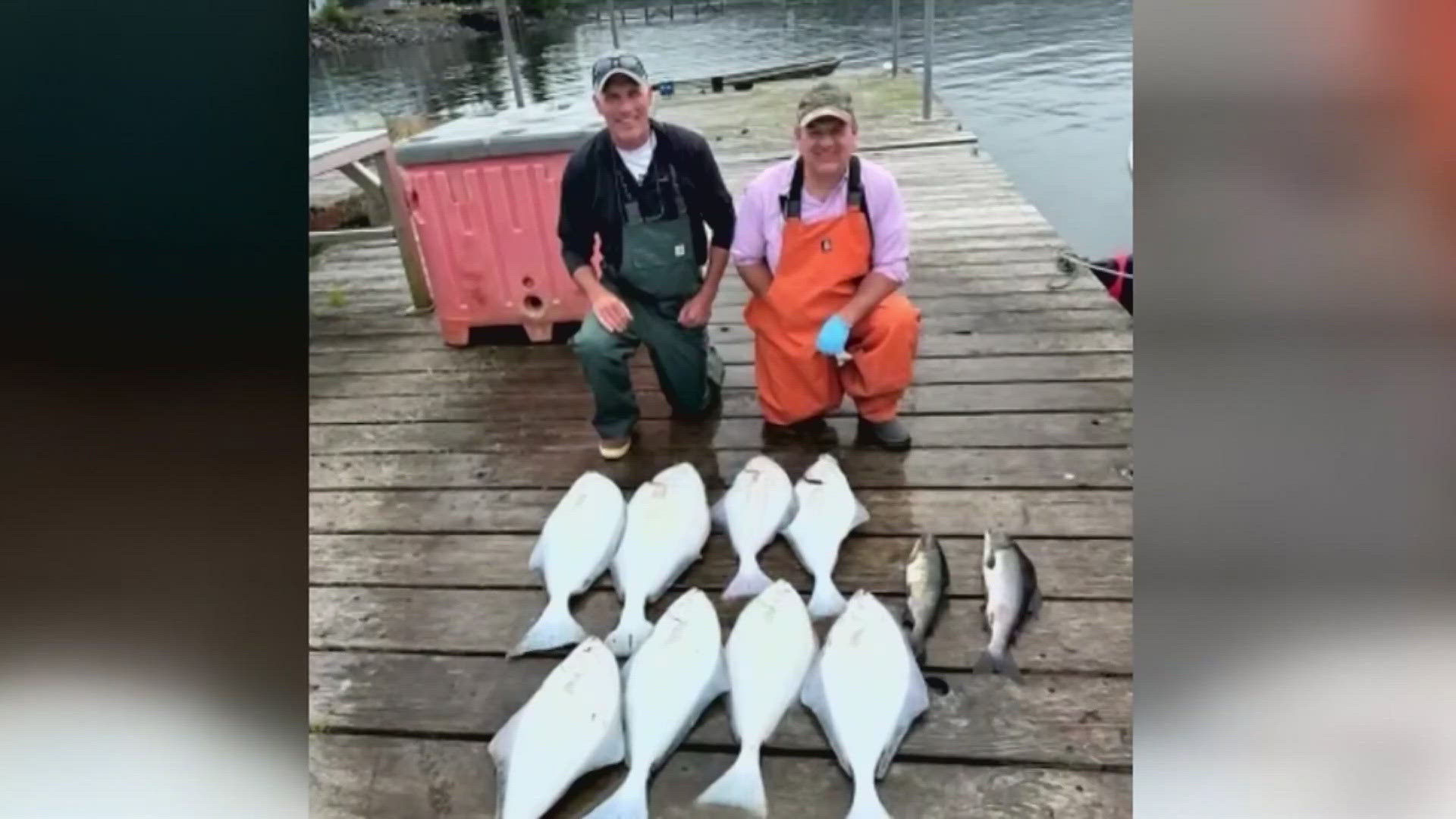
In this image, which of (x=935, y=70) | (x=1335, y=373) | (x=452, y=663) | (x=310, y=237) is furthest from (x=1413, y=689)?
(x=310, y=237)

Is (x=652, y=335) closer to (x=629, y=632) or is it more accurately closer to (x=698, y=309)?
(x=698, y=309)

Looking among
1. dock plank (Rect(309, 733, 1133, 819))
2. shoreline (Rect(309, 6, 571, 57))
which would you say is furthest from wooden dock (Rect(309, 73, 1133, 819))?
shoreline (Rect(309, 6, 571, 57))

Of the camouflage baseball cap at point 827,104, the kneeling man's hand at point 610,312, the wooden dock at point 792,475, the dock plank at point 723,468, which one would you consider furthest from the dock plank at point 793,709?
the camouflage baseball cap at point 827,104

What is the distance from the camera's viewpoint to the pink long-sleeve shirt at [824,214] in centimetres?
65

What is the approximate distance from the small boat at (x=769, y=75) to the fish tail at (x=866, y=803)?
1.24ft

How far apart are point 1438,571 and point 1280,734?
0.13m

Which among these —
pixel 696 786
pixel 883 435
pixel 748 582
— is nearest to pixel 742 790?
pixel 696 786

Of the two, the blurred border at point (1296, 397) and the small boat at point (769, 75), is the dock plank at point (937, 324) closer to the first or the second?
the blurred border at point (1296, 397)

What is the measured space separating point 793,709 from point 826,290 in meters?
0.25

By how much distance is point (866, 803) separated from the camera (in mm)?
532

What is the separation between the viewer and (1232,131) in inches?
24.2

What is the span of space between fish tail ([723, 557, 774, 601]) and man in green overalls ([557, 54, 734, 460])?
0.38 feet

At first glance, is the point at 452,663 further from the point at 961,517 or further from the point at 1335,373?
the point at 1335,373

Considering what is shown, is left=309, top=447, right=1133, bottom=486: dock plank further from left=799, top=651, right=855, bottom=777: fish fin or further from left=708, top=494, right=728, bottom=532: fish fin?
left=799, top=651, right=855, bottom=777: fish fin
